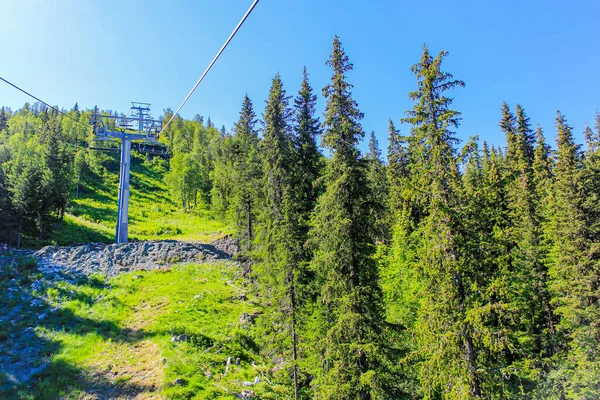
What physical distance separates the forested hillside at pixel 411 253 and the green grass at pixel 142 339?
4.52 feet

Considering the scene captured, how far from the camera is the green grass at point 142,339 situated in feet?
44.5

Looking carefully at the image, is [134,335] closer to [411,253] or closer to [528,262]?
[411,253]

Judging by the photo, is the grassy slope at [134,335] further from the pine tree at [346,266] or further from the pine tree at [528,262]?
the pine tree at [528,262]

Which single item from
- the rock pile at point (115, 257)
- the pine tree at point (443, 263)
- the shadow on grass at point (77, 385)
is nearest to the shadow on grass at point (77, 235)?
the rock pile at point (115, 257)

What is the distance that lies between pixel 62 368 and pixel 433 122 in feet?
61.8

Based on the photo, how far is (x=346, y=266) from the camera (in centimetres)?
1239

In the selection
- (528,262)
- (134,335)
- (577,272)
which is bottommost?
(134,335)

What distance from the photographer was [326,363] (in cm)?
1295

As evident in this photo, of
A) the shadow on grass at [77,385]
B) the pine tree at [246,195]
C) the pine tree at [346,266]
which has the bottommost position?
the shadow on grass at [77,385]

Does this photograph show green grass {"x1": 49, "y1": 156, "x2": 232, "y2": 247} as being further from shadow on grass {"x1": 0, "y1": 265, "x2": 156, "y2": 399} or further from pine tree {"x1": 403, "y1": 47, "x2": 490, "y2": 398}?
pine tree {"x1": 403, "y1": 47, "x2": 490, "y2": 398}

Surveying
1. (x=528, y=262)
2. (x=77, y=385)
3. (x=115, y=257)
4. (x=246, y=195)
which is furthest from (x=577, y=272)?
(x=115, y=257)

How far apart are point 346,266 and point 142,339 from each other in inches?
474

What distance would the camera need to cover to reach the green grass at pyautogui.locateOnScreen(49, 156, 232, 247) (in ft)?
140

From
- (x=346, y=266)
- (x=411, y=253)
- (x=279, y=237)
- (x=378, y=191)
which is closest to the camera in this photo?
(x=346, y=266)
